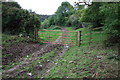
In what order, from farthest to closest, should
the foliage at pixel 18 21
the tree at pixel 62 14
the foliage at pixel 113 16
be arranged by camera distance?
1. the tree at pixel 62 14
2. the foliage at pixel 18 21
3. the foliage at pixel 113 16

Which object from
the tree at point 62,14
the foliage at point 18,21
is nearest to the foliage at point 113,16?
the foliage at point 18,21

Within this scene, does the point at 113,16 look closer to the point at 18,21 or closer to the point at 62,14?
the point at 18,21

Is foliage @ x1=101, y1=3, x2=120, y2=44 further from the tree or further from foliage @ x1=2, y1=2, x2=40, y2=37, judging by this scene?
the tree

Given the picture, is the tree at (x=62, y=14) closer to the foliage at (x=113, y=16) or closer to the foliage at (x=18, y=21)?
the foliage at (x=18, y=21)

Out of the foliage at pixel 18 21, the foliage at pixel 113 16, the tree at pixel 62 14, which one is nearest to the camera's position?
the foliage at pixel 113 16

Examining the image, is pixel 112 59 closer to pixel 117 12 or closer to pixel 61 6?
pixel 117 12

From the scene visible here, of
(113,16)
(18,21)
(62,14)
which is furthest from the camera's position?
(62,14)

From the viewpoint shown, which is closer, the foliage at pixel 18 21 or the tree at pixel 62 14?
the foliage at pixel 18 21

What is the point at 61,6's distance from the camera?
108 feet

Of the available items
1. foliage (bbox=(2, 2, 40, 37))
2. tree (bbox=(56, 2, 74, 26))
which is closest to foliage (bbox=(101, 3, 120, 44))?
foliage (bbox=(2, 2, 40, 37))

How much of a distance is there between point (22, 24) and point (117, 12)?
8.77 m

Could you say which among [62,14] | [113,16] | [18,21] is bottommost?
[113,16]

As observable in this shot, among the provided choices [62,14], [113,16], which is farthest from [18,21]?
[62,14]

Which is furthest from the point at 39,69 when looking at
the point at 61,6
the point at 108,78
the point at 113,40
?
the point at 61,6
